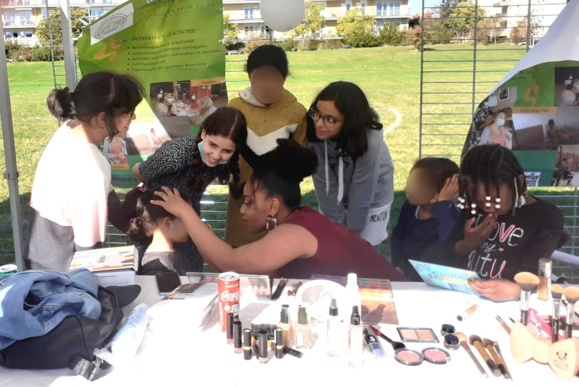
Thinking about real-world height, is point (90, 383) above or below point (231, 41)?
below

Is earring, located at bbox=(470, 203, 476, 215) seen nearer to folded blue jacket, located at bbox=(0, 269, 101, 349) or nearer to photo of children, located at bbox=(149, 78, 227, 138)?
folded blue jacket, located at bbox=(0, 269, 101, 349)

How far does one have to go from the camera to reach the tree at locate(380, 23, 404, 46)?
12883mm

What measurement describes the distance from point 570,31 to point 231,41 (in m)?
1.83

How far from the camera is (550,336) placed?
142cm

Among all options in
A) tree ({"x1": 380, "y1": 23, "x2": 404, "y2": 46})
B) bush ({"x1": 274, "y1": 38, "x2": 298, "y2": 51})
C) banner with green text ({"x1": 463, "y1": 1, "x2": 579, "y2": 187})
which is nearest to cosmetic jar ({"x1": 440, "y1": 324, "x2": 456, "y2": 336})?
banner with green text ({"x1": 463, "y1": 1, "x2": 579, "y2": 187})

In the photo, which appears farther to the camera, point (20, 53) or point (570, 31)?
point (20, 53)

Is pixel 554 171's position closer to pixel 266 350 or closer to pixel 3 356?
pixel 266 350

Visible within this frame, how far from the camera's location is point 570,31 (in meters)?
2.32

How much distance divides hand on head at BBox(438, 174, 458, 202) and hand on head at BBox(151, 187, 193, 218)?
1094 millimetres

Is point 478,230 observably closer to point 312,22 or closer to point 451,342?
point 451,342

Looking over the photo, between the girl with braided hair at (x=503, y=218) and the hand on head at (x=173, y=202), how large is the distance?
1.05m

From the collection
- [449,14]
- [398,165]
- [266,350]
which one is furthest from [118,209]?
[398,165]

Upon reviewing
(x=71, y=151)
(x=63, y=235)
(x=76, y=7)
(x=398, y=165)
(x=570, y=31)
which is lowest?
(x=398, y=165)

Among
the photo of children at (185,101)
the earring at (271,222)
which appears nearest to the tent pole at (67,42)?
the photo of children at (185,101)
